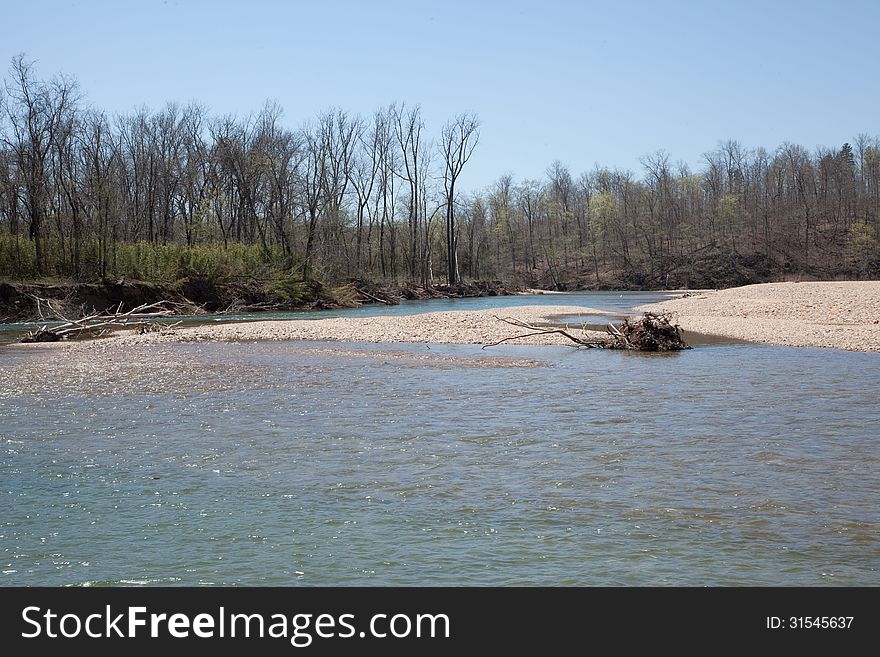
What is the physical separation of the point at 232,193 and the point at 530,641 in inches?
2663

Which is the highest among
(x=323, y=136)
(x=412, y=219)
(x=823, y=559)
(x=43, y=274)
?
(x=323, y=136)

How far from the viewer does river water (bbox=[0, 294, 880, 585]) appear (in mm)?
6824

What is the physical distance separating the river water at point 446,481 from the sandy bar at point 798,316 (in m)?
7.70

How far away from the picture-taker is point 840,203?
109875 millimetres

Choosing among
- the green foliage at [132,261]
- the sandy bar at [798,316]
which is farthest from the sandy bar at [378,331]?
the green foliage at [132,261]

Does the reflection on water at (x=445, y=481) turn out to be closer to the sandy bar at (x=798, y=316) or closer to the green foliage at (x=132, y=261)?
the sandy bar at (x=798, y=316)

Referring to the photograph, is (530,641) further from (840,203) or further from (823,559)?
(840,203)

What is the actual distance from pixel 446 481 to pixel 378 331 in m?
20.7

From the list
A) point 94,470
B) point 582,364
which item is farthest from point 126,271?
point 94,470

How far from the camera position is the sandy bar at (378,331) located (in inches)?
1085

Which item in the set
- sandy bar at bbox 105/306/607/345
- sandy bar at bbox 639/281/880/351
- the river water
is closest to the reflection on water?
the river water

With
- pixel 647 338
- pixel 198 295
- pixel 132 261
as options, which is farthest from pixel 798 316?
pixel 132 261

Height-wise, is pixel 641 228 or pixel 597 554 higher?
pixel 641 228

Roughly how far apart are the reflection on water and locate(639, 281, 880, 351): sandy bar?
7.51 meters
